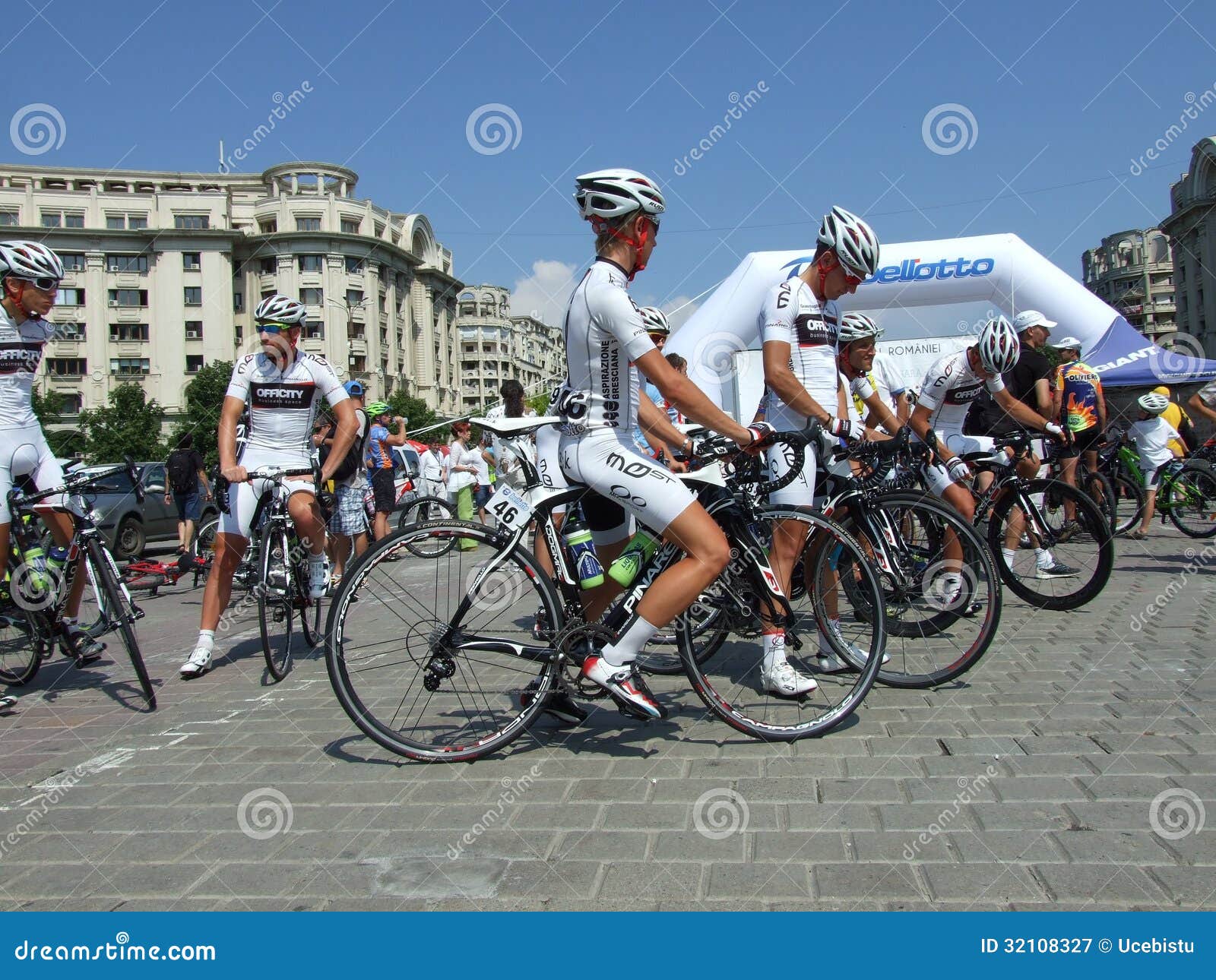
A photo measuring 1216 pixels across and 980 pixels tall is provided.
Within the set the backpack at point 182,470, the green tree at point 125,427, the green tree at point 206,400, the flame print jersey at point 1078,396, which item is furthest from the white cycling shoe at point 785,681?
the green tree at point 206,400

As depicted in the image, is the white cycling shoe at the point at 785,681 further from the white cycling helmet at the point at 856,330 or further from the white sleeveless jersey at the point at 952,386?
the white sleeveless jersey at the point at 952,386

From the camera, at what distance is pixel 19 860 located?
281cm

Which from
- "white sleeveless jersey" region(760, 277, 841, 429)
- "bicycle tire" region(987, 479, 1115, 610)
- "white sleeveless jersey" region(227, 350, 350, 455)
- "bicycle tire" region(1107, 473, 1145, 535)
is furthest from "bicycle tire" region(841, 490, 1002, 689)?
"bicycle tire" region(1107, 473, 1145, 535)

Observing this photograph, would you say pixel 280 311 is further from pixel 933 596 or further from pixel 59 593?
pixel 933 596

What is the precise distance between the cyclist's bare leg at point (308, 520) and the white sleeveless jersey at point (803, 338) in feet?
8.96

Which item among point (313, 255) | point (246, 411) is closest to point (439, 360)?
point (313, 255)

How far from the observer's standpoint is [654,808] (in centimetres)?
304

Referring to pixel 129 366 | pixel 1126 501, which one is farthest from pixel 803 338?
pixel 129 366

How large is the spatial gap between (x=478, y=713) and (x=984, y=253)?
14.9 meters

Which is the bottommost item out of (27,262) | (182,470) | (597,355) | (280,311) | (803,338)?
(182,470)

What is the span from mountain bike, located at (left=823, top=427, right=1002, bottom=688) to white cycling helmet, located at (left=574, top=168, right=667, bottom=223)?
5.57 ft

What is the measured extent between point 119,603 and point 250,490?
110 centimetres

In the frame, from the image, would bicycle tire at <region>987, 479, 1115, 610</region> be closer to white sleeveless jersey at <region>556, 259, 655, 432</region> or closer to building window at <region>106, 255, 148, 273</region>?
white sleeveless jersey at <region>556, 259, 655, 432</region>

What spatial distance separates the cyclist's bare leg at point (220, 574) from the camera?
5.54 metres
